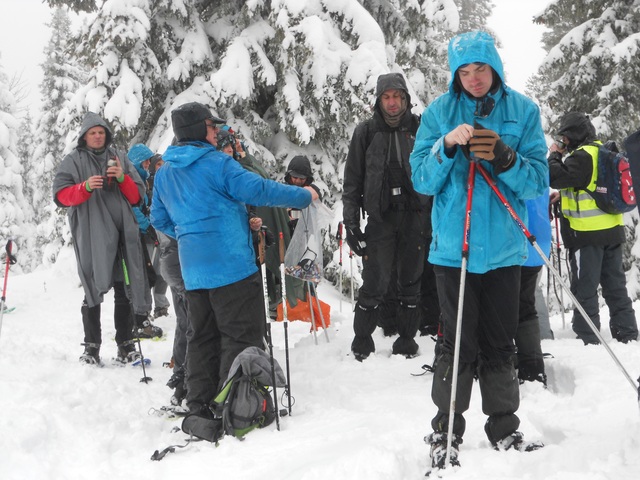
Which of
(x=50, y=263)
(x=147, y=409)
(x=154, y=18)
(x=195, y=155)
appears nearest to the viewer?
(x=195, y=155)

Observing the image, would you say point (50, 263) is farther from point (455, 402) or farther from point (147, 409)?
point (455, 402)

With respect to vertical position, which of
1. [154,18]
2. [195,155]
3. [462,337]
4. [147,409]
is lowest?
[147,409]

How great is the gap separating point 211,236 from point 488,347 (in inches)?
81.8

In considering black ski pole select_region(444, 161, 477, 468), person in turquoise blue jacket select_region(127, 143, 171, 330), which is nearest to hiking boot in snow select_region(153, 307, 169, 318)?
person in turquoise blue jacket select_region(127, 143, 171, 330)

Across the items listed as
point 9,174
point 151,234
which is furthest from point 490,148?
point 9,174

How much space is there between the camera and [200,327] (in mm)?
4195

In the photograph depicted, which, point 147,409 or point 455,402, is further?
point 147,409

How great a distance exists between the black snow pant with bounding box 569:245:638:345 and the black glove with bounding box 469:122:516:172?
3604mm

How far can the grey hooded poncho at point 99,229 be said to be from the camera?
219 inches

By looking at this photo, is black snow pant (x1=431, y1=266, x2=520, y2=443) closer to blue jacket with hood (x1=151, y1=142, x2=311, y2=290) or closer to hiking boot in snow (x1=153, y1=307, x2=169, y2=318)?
blue jacket with hood (x1=151, y1=142, x2=311, y2=290)

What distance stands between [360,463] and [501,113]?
6.63 feet

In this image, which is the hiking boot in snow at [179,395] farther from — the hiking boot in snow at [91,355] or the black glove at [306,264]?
the black glove at [306,264]

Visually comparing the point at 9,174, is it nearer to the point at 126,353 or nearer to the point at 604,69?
the point at 126,353

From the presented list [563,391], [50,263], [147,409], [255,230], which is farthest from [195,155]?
[50,263]
